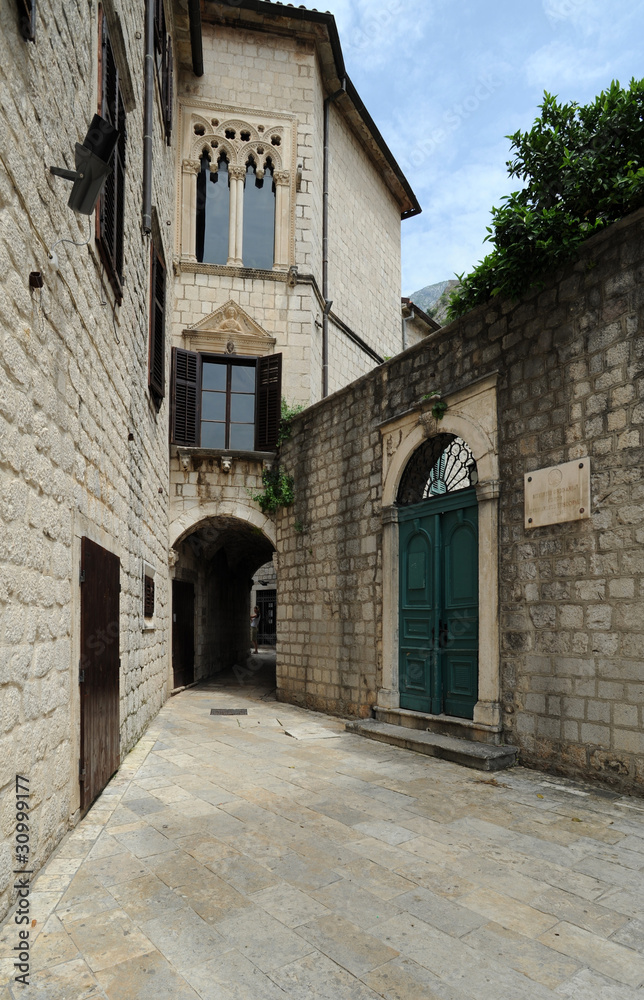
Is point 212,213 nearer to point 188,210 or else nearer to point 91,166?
point 188,210

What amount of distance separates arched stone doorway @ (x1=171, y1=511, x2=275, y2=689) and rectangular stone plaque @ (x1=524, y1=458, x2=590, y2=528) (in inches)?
229

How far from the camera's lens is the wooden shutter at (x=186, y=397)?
416 inches

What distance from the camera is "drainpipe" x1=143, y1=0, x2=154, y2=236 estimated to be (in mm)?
6695

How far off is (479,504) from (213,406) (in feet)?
20.3

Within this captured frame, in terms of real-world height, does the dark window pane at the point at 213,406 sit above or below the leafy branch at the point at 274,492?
above

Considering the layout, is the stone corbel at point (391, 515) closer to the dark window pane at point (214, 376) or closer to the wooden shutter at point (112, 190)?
the wooden shutter at point (112, 190)

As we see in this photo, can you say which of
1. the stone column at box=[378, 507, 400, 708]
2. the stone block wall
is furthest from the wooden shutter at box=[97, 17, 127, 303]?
the stone block wall

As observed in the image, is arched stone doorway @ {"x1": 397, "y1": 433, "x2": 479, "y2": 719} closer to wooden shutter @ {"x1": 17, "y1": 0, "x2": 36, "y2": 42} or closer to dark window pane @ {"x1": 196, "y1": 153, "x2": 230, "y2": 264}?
wooden shutter @ {"x1": 17, "y1": 0, "x2": 36, "y2": 42}

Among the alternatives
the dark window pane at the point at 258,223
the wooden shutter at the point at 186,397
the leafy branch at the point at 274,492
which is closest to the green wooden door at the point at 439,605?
the leafy branch at the point at 274,492

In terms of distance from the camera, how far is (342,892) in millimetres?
2994

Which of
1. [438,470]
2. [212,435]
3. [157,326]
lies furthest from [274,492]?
[438,470]

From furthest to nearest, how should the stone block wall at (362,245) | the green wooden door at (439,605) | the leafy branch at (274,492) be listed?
the stone block wall at (362,245) → the leafy branch at (274,492) → the green wooden door at (439,605)

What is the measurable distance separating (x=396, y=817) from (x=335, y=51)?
42.0 ft

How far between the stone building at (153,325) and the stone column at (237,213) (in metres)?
0.04
